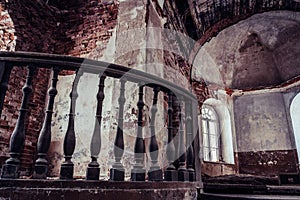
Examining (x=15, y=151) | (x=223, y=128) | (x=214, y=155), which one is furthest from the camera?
(x=223, y=128)

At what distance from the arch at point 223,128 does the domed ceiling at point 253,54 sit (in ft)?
2.73

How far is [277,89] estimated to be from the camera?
8.75m

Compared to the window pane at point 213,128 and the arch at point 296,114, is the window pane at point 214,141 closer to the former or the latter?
the window pane at point 213,128

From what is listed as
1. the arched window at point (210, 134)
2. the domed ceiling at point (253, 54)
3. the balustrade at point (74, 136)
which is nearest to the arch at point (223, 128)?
the arched window at point (210, 134)

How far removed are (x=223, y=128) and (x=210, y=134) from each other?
2.22 ft

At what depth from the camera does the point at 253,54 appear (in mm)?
9289

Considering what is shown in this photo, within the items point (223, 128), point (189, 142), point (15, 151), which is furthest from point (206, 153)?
point (15, 151)

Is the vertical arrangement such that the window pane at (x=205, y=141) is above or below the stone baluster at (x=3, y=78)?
above

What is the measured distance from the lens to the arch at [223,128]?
805cm

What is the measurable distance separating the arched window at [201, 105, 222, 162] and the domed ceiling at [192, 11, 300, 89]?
1155 millimetres

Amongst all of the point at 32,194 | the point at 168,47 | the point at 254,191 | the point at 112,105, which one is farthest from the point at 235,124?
the point at 32,194

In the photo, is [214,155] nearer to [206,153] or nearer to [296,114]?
[206,153]

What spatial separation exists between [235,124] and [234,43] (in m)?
3.09

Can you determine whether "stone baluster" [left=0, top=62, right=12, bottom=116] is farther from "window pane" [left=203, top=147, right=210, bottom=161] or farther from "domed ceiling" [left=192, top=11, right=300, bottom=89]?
"window pane" [left=203, top=147, right=210, bottom=161]
